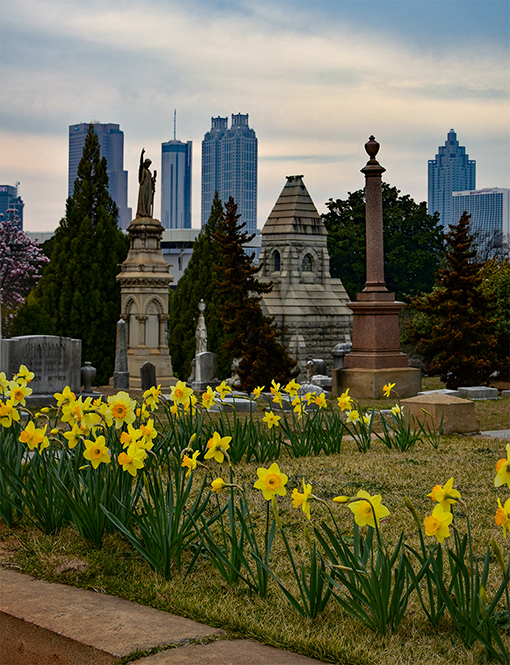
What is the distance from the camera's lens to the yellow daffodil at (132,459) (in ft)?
16.1

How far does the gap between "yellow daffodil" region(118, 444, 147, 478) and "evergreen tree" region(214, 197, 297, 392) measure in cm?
2037

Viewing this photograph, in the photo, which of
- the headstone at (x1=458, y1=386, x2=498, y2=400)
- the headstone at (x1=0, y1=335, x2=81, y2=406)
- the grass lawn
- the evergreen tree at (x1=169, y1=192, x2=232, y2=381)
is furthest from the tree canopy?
the grass lawn

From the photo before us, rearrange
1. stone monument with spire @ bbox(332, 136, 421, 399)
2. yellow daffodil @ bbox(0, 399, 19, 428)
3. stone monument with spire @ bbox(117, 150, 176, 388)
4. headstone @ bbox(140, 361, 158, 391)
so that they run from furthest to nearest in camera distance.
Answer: stone monument with spire @ bbox(117, 150, 176, 388)
headstone @ bbox(140, 361, 158, 391)
stone monument with spire @ bbox(332, 136, 421, 399)
yellow daffodil @ bbox(0, 399, 19, 428)

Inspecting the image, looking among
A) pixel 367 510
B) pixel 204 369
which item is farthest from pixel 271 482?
pixel 204 369

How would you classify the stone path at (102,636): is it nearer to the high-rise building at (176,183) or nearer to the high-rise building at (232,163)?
the high-rise building at (176,183)

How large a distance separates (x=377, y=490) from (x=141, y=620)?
3091mm

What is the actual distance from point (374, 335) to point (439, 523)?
52.5 ft

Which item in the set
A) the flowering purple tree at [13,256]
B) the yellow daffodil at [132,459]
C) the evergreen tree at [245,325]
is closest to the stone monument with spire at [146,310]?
the evergreen tree at [245,325]

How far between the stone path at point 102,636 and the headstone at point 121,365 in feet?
73.6

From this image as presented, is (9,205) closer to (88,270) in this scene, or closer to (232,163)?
(88,270)

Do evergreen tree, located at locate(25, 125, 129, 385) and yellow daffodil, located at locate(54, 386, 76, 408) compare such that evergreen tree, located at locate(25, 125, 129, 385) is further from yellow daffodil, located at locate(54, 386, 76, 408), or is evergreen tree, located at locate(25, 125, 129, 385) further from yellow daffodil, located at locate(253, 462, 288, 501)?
yellow daffodil, located at locate(253, 462, 288, 501)

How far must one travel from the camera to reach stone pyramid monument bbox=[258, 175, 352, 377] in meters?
42.2

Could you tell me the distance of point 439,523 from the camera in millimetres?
3637

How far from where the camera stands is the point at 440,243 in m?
53.2
